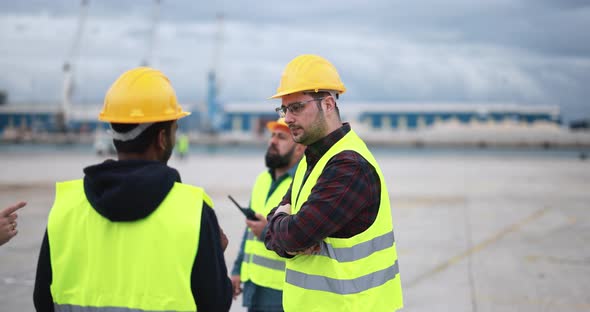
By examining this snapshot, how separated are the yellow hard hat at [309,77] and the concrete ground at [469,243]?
13.4 ft

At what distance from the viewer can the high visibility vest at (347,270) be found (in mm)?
2400

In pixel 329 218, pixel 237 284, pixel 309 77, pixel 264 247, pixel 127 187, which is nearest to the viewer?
pixel 127 187

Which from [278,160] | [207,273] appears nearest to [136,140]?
[207,273]

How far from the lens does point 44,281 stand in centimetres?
199

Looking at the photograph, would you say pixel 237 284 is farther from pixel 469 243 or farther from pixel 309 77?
pixel 469 243

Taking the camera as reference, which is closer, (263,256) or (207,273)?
(207,273)

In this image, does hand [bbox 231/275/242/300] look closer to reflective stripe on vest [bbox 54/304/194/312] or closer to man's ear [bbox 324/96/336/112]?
man's ear [bbox 324/96/336/112]

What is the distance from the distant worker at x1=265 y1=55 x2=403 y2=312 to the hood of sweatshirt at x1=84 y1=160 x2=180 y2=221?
0.74m

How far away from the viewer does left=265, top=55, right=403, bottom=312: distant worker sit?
7.86ft

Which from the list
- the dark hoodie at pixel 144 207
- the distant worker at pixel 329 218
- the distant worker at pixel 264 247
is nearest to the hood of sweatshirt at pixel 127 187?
the dark hoodie at pixel 144 207

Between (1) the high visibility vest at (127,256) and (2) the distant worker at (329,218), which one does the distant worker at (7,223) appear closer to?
(1) the high visibility vest at (127,256)

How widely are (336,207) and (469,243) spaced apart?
8153 millimetres

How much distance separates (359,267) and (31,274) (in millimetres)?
6175

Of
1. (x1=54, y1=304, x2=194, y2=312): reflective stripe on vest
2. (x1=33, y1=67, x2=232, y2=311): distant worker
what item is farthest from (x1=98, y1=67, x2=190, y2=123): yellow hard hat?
(x1=54, y1=304, x2=194, y2=312): reflective stripe on vest
